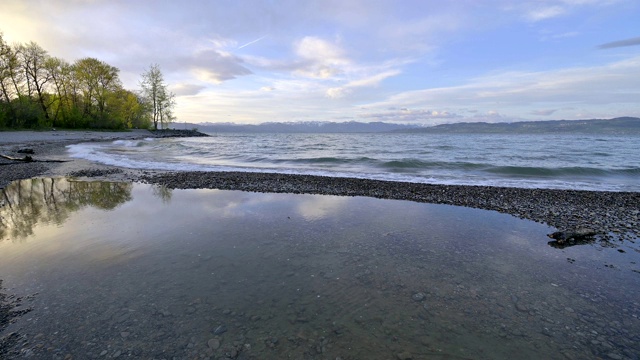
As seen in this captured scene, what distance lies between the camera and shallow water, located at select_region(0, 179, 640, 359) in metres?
3.93

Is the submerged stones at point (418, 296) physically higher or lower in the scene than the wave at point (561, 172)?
lower

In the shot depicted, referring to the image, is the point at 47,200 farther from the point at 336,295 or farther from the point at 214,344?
the point at 336,295

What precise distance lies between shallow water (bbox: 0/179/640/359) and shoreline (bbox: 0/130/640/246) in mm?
1772

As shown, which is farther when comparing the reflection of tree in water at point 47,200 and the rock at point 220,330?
the reflection of tree in water at point 47,200

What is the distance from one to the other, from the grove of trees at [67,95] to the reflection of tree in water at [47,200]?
47.4 m

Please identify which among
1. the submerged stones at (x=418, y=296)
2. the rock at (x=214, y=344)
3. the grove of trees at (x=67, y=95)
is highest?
the grove of trees at (x=67, y=95)

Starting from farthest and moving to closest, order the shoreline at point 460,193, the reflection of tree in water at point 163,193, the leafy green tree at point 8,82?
1. the leafy green tree at point 8,82
2. the reflection of tree in water at point 163,193
3. the shoreline at point 460,193

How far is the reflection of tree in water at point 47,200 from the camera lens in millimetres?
8352

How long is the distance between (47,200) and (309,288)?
1168 cm

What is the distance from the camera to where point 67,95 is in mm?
61469

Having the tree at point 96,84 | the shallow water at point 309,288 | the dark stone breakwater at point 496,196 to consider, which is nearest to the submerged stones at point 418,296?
the shallow water at point 309,288

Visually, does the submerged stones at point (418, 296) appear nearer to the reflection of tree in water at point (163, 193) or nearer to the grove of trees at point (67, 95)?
the reflection of tree in water at point (163, 193)

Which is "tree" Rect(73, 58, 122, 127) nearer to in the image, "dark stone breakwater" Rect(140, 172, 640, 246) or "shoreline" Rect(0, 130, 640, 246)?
"shoreline" Rect(0, 130, 640, 246)

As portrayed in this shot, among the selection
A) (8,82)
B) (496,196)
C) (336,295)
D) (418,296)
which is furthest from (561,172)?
(8,82)
